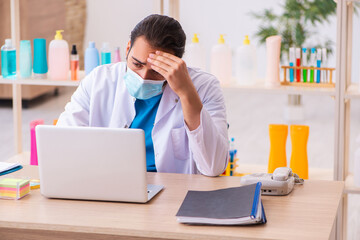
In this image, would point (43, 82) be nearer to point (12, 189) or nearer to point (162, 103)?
point (162, 103)

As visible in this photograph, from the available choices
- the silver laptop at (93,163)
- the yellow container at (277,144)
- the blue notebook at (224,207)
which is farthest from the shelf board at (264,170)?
the silver laptop at (93,163)

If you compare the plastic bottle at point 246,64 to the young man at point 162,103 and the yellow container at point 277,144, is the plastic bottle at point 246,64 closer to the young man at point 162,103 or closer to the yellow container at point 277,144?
the yellow container at point 277,144

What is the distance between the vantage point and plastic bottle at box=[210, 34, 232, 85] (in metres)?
2.66

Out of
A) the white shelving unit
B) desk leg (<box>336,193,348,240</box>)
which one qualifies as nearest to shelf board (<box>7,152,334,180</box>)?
the white shelving unit

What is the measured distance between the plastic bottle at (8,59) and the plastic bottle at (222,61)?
0.94 metres

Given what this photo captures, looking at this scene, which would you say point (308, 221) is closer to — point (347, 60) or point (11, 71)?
point (347, 60)

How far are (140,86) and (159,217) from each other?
594mm

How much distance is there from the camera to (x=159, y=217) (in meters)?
1.54

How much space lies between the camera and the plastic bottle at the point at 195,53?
2.68 metres

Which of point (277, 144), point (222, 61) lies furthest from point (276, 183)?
point (222, 61)

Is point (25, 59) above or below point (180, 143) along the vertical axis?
above

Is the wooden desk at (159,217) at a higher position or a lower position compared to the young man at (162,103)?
lower

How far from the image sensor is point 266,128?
17.5 feet

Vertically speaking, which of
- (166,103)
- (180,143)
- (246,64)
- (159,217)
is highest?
(246,64)
